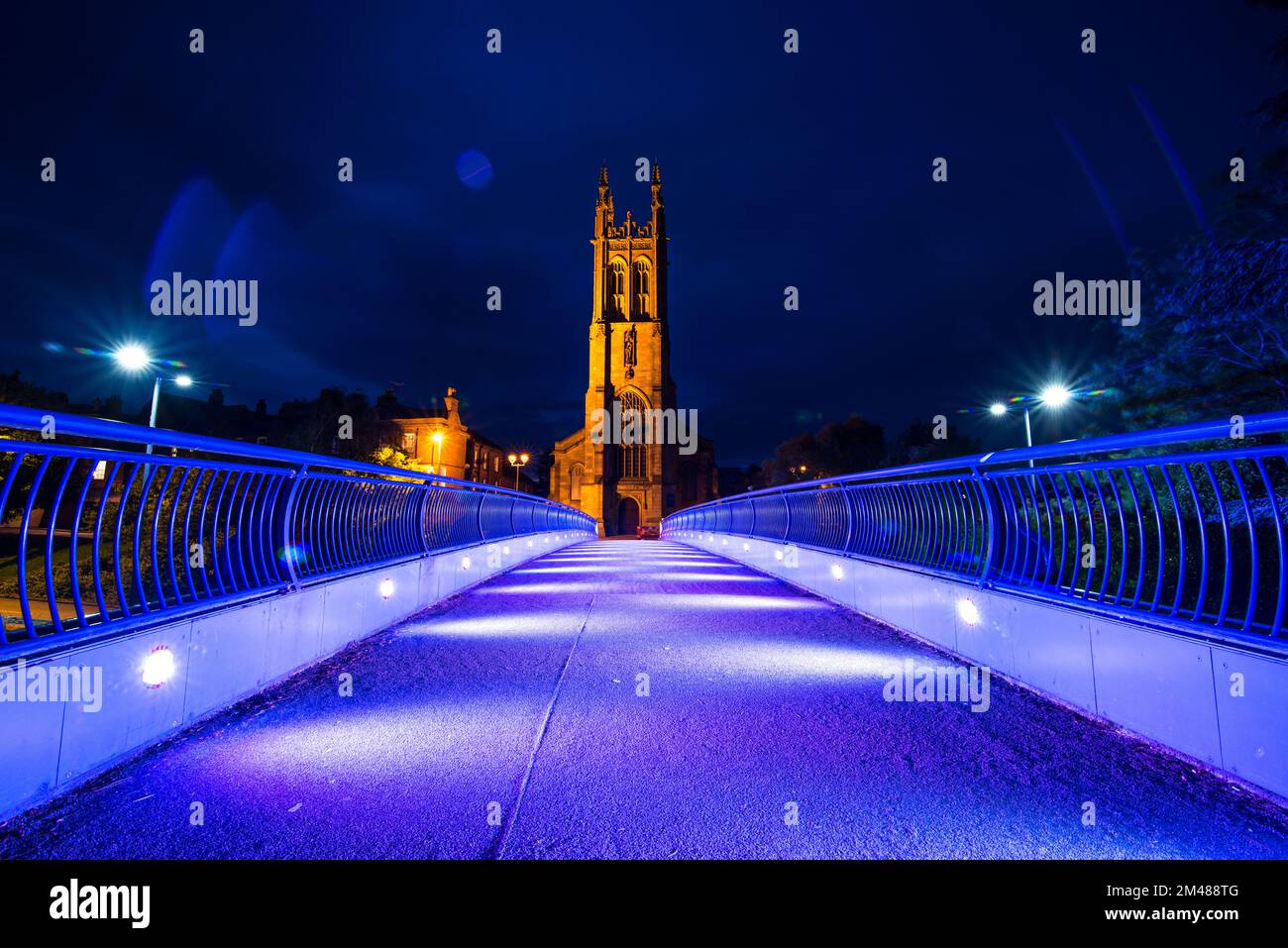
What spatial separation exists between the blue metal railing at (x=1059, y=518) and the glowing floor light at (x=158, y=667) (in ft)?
16.2

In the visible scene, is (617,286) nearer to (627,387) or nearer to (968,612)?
(627,387)

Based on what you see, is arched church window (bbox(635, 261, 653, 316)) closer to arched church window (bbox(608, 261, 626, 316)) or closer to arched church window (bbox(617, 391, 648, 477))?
arched church window (bbox(608, 261, 626, 316))

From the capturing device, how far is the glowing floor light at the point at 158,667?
10.6ft

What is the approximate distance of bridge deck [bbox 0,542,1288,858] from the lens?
91.4 inches

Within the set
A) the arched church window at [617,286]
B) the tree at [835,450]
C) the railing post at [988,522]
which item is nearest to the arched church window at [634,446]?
the arched church window at [617,286]

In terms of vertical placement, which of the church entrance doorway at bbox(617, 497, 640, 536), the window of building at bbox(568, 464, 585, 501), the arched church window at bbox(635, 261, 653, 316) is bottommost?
the church entrance doorway at bbox(617, 497, 640, 536)

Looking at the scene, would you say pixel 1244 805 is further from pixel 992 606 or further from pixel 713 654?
pixel 713 654

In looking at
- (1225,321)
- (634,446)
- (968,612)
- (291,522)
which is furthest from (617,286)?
(968,612)

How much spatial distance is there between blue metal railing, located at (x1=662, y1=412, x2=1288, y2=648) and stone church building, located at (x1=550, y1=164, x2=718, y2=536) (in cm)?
4850

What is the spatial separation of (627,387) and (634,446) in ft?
20.5

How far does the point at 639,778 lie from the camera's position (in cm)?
282

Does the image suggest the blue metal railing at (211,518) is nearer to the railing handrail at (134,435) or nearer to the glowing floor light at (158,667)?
the railing handrail at (134,435)

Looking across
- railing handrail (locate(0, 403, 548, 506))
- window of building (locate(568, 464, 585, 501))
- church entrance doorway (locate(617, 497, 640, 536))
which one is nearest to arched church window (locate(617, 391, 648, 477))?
church entrance doorway (locate(617, 497, 640, 536))

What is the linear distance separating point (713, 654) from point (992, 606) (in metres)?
2.24
